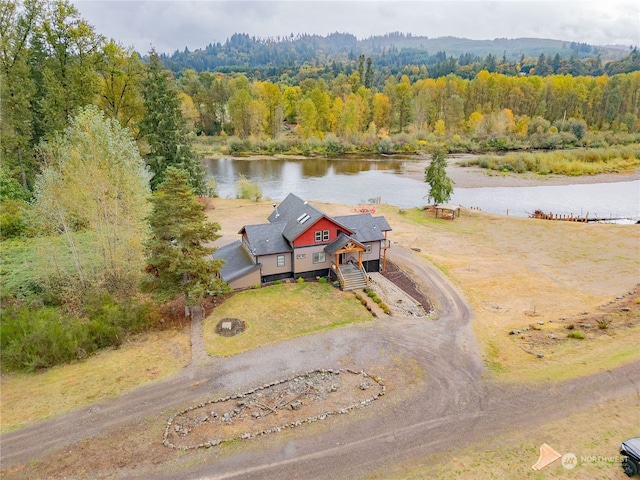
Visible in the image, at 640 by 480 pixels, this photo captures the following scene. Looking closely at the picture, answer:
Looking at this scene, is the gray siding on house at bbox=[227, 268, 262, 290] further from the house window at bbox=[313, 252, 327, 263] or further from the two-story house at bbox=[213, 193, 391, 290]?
the house window at bbox=[313, 252, 327, 263]

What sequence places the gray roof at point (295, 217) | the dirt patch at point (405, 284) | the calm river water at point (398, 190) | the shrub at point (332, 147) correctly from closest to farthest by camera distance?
the dirt patch at point (405, 284)
the gray roof at point (295, 217)
the calm river water at point (398, 190)
the shrub at point (332, 147)

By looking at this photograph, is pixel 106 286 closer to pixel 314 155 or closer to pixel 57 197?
pixel 57 197

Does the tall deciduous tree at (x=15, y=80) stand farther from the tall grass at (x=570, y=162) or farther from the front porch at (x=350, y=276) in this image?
the tall grass at (x=570, y=162)

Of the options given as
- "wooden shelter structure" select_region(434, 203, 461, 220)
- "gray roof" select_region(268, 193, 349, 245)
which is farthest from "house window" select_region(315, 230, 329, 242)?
"wooden shelter structure" select_region(434, 203, 461, 220)

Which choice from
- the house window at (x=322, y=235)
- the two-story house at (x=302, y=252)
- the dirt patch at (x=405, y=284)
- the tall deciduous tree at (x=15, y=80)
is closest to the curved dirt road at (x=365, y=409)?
the dirt patch at (x=405, y=284)

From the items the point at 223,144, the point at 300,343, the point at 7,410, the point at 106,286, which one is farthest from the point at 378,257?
the point at 223,144
